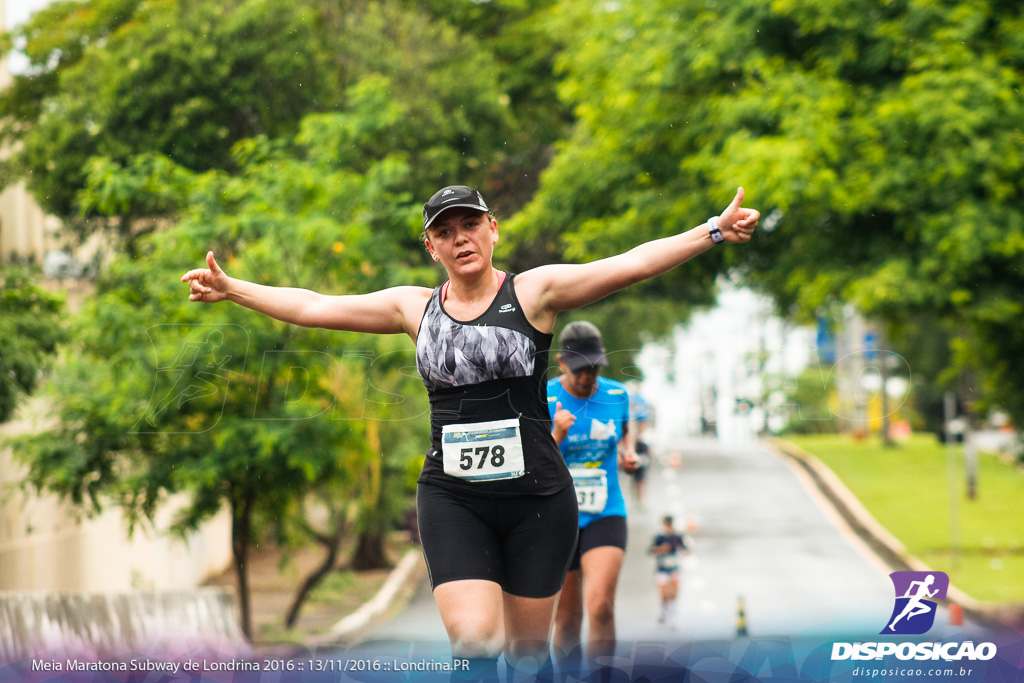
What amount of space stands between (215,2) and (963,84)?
7.16m

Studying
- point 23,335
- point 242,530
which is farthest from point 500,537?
point 242,530

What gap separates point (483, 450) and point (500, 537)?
0.31 metres

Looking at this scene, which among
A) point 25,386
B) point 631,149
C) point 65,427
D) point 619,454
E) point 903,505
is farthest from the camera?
point 903,505

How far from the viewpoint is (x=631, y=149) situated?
11312 mm

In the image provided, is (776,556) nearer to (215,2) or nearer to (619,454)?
(215,2)

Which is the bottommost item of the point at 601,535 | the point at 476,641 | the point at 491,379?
the point at 476,641

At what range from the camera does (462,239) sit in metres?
3.16

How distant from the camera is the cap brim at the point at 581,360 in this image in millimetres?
4762

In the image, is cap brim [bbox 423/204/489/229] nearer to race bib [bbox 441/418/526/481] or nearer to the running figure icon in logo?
race bib [bbox 441/418/526/481]

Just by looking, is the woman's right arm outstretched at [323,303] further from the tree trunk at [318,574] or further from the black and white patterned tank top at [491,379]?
the tree trunk at [318,574]

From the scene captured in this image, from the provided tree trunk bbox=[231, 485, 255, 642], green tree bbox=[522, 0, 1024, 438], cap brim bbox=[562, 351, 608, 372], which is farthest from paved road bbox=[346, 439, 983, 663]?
green tree bbox=[522, 0, 1024, 438]

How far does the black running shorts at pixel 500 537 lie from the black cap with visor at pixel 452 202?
788 millimetres

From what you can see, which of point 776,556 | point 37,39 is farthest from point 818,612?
point 37,39

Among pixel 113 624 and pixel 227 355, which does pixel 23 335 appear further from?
pixel 113 624
